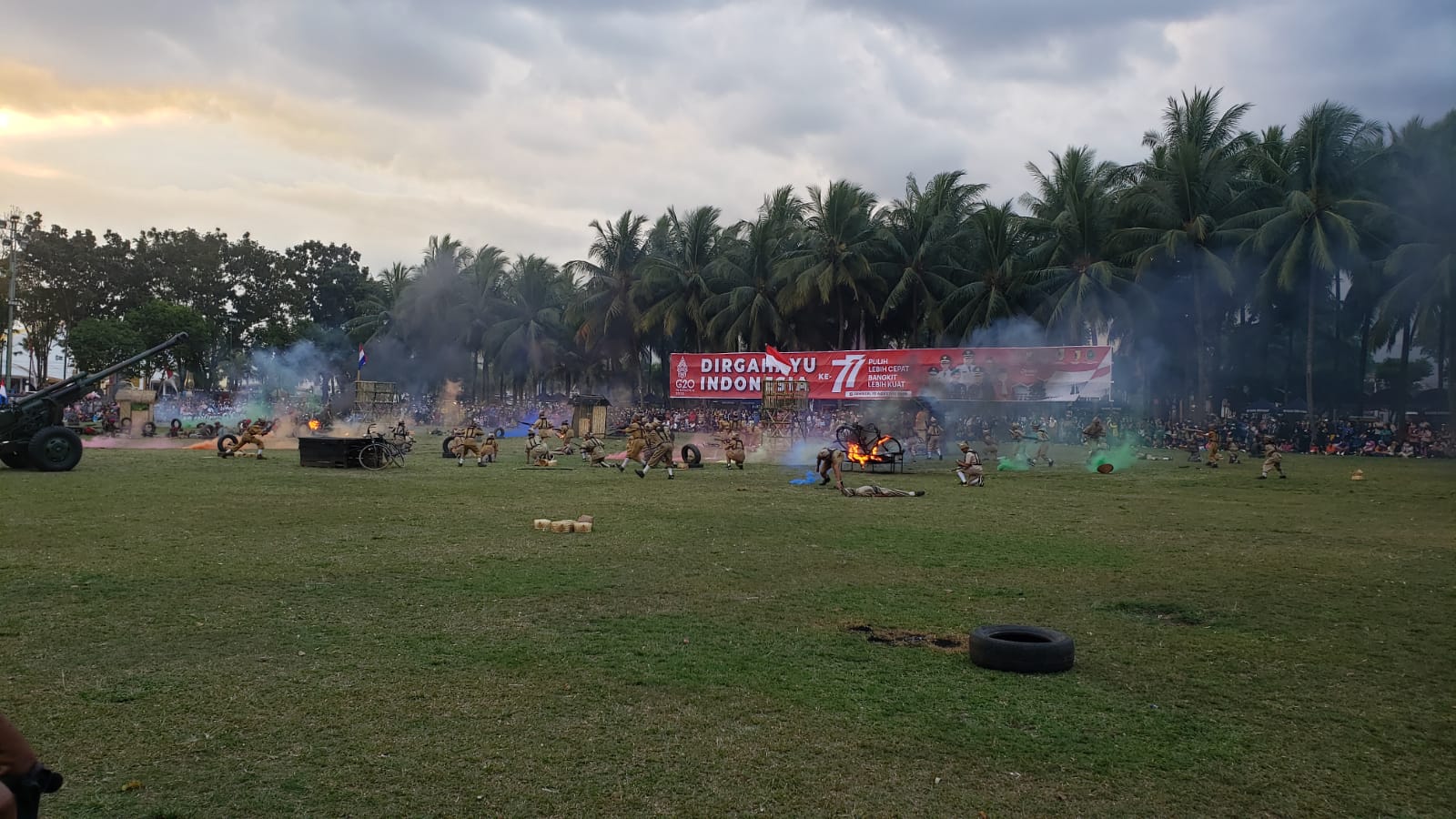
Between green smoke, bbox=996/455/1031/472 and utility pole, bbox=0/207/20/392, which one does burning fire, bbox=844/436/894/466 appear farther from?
utility pole, bbox=0/207/20/392

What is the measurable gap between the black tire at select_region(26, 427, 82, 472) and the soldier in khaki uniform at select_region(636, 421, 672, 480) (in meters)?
12.0

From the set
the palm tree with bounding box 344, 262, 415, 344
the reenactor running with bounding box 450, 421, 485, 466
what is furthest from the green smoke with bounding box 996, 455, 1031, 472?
the palm tree with bounding box 344, 262, 415, 344

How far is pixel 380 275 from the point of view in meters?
81.4

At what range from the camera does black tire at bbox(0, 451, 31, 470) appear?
19.4 meters

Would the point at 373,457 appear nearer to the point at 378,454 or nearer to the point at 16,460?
the point at 378,454

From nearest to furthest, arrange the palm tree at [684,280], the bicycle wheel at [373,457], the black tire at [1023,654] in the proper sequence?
the black tire at [1023,654] → the bicycle wheel at [373,457] → the palm tree at [684,280]

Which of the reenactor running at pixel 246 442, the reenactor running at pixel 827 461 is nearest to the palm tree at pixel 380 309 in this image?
the reenactor running at pixel 246 442

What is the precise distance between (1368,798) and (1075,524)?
958 cm

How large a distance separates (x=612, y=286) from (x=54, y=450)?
3928 cm

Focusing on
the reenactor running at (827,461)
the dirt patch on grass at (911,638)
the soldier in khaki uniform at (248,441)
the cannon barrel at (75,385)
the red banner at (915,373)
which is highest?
the red banner at (915,373)

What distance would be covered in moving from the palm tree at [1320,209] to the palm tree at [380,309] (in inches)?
2221

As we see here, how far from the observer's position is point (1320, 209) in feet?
117

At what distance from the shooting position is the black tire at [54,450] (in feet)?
62.6

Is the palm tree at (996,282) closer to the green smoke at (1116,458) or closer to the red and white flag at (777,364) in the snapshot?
the red and white flag at (777,364)
